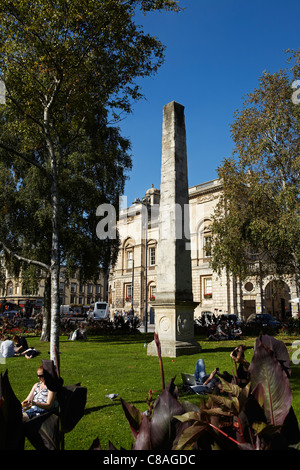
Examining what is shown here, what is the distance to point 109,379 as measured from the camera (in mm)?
9328

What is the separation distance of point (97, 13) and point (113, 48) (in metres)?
1.17

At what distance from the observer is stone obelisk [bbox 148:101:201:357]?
1302cm

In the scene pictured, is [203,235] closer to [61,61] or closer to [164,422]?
[61,61]

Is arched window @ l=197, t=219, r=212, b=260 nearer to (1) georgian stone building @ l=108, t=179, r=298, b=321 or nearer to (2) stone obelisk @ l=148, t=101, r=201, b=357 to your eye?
(1) georgian stone building @ l=108, t=179, r=298, b=321

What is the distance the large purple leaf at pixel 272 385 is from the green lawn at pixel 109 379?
2460mm

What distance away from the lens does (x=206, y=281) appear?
42.1 metres

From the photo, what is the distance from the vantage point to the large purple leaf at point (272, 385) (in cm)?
111

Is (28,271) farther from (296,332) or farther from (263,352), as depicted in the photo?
Result: (263,352)

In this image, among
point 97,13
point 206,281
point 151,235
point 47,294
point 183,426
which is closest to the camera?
point 183,426

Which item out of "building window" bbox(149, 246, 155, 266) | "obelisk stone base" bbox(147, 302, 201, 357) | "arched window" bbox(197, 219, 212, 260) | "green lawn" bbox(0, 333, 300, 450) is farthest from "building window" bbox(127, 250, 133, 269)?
"obelisk stone base" bbox(147, 302, 201, 357)

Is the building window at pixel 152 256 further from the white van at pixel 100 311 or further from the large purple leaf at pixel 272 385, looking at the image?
the large purple leaf at pixel 272 385

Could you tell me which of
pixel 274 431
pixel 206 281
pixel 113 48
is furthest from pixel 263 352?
pixel 206 281

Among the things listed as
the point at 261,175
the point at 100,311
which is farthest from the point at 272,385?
the point at 100,311

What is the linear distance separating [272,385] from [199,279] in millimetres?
42090
